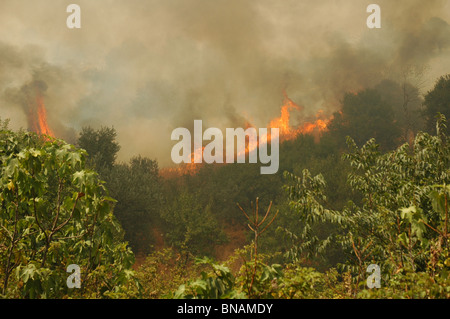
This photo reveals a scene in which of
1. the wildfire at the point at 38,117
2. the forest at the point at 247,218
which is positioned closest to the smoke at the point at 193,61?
the wildfire at the point at 38,117

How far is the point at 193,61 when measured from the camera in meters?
85.0

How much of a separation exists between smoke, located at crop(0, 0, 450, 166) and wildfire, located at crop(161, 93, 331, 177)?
192 centimetres

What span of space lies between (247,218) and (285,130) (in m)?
65.7

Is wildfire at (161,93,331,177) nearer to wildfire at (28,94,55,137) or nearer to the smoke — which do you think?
the smoke

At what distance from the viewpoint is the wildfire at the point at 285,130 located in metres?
57.8

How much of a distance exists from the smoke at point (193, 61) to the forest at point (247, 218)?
35.6 feet

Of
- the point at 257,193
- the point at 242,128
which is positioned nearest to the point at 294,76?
the point at 242,128

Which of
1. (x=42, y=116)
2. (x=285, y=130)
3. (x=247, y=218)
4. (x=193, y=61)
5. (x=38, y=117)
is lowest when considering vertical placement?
(x=247, y=218)

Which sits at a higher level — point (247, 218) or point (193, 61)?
point (193, 61)

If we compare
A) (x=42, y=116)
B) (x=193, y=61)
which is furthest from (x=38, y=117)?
(x=193, y=61)

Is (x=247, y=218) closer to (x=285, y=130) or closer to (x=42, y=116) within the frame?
(x=285, y=130)

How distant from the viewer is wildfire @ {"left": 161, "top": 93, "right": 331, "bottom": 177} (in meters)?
57.8

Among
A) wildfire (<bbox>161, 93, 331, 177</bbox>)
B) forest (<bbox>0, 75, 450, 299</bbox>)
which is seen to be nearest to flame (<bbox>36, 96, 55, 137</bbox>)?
wildfire (<bbox>161, 93, 331, 177</bbox>)

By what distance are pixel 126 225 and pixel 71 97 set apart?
47.9 metres
